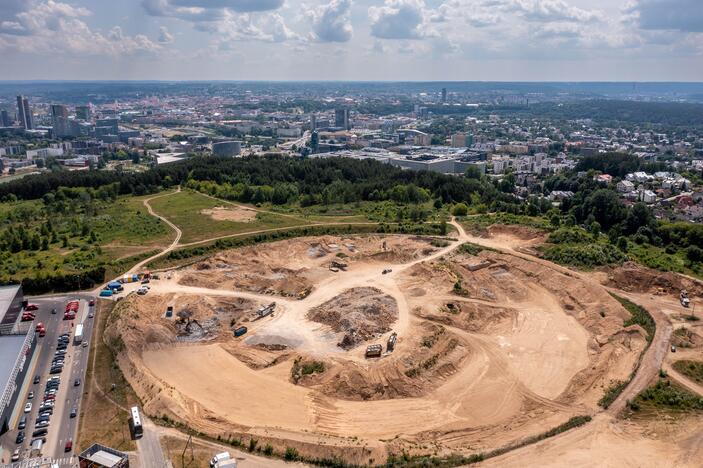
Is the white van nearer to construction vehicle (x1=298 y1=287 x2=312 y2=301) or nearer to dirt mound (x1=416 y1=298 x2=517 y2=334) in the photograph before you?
construction vehicle (x1=298 y1=287 x2=312 y2=301)

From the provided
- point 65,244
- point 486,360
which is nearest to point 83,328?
point 65,244

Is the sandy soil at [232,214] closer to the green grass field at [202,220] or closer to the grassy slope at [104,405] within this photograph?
the green grass field at [202,220]

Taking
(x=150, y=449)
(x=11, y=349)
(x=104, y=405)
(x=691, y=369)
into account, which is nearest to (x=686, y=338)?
(x=691, y=369)

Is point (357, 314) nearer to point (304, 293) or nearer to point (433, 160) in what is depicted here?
point (304, 293)

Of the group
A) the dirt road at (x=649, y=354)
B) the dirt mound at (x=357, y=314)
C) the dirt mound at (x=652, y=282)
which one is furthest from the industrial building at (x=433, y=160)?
the dirt road at (x=649, y=354)

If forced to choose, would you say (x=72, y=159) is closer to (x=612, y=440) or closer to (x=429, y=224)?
(x=429, y=224)
